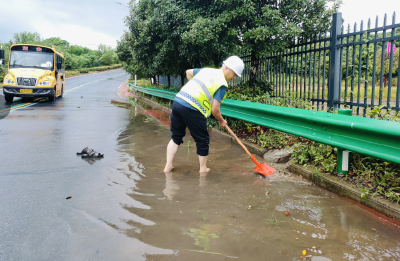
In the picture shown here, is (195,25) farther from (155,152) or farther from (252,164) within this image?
(252,164)

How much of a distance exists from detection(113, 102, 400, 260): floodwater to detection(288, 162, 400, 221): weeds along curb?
95mm

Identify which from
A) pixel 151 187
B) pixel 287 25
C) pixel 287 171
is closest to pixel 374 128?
pixel 287 171

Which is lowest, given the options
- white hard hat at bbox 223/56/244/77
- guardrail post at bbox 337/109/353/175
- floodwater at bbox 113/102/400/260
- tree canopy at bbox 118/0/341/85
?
floodwater at bbox 113/102/400/260

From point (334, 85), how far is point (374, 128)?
3.78m

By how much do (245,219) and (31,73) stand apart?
15.6 m

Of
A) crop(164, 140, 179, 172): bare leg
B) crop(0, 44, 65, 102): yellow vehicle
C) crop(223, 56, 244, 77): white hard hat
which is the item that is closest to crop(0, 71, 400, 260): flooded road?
crop(164, 140, 179, 172): bare leg

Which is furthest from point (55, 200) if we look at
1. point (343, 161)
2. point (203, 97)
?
point (343, 161)

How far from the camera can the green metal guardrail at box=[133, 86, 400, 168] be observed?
3.17 metres

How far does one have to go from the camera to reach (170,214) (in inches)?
127

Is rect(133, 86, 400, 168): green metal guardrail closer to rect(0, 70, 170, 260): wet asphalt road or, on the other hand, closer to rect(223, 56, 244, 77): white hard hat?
rect(223, 56, 244, 77): white hard hat

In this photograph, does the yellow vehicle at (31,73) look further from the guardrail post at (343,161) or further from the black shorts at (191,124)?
the guardrail post at (343,161)

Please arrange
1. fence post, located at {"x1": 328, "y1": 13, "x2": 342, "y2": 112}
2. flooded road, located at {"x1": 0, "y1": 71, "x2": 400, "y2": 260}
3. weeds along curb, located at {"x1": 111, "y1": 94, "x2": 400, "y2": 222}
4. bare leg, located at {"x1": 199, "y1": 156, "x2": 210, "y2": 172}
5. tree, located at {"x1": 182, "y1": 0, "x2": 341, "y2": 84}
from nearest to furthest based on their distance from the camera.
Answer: flooded road, located at {"x1": 0, "y1": 71, "x2": 400, "y2": 260}
weeds along curb, located at {"x1": 111, "y1": 94, "x2": 400, "y2": 222}
bare leg, located at {"x1": 199, "y1": 156, "x2": 210, "y2": 172}
fence post, located at {"x1": 328, "y1": 13, "x2": 342, "y2": 112}
tree, located at {"x1": 182, "y1": 0, "x2": 341, "y2": 84}

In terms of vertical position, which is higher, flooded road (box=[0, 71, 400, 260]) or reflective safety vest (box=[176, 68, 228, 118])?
reflective safety vest (box=[176, 68, 228, 118])

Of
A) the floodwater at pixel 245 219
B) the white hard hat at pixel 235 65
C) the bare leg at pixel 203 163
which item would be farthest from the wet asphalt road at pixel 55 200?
the white hard hat at pixel 235 65
